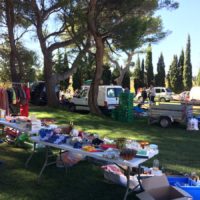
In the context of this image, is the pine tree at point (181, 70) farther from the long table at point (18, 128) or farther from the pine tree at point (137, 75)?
the long table at point (18, 128)

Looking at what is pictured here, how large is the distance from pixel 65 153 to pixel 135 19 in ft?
31.8

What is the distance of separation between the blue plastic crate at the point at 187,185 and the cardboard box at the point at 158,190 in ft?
0.66

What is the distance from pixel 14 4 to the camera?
719 inches

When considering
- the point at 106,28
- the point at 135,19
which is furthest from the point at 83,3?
the point at 135,19

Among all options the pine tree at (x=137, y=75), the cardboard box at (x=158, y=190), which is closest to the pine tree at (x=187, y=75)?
the pine tree at (x=137, y=75)

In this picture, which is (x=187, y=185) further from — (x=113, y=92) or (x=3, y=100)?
(x=113, y=92)

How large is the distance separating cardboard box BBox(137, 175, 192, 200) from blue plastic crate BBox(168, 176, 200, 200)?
20cm

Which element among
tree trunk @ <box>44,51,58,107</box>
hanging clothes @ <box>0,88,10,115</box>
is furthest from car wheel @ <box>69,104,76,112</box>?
hanging clothes @ <box>0,88,10,115</box>

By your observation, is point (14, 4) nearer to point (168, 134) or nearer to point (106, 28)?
point (106, 28)

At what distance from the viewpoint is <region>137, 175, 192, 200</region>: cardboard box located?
4.50m

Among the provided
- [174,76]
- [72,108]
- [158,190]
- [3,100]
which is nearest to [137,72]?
[174,76]

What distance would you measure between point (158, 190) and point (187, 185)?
2.02 feet

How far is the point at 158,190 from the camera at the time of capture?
464 centimetres

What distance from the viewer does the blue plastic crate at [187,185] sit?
4602 millimetres
